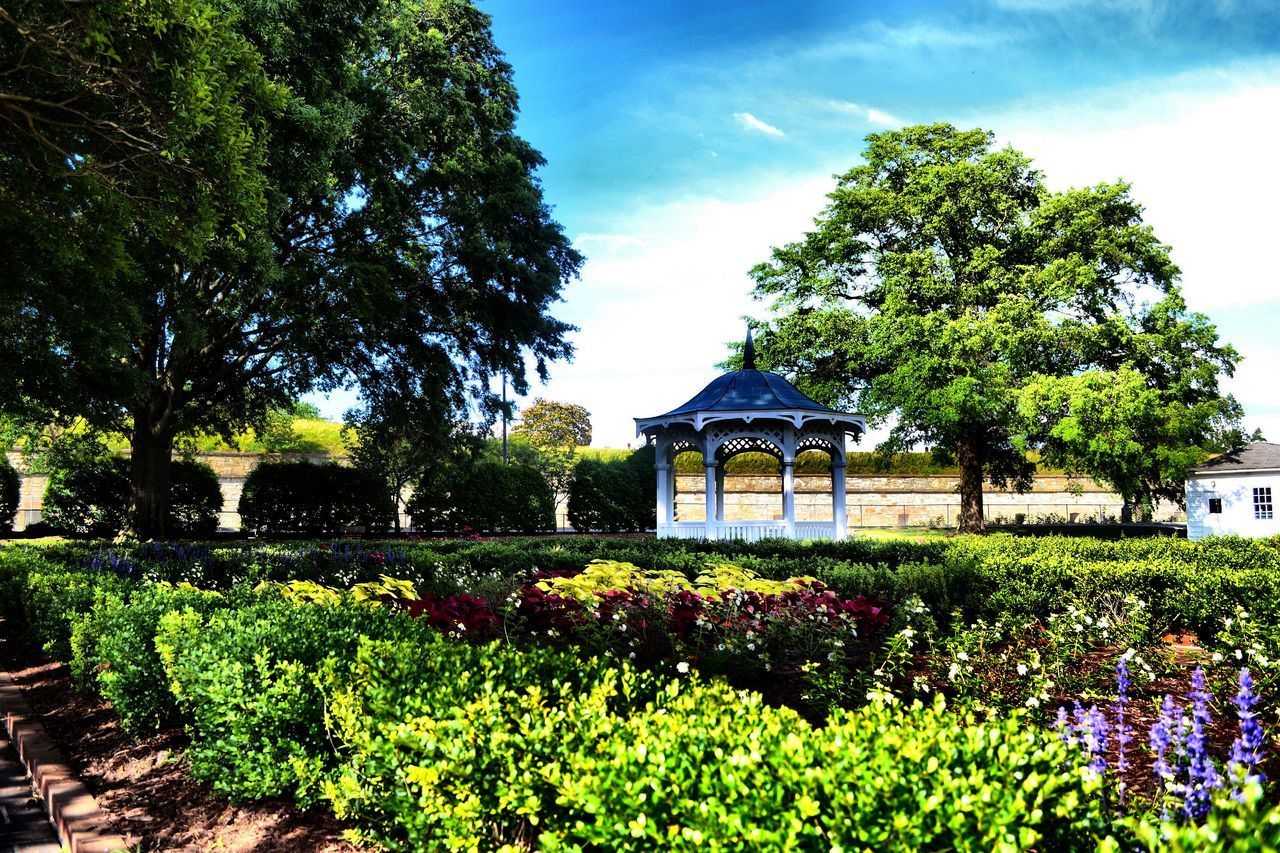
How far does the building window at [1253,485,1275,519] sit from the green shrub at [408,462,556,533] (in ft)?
77.9

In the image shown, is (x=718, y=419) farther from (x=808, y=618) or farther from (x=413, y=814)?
(x=413, y=814)

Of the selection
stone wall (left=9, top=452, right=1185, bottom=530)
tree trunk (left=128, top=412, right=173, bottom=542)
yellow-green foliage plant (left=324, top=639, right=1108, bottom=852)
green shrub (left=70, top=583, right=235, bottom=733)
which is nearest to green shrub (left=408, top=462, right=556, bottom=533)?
stone wall (left=9, top=452, right=1185, bottom=530)

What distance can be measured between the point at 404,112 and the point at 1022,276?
691 inches

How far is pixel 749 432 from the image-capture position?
1689cm

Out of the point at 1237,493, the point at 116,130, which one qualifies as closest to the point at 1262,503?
the point at 1237,493

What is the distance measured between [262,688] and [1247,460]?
3124cm

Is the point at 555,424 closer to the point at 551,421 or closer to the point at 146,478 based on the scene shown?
the point at 551,421

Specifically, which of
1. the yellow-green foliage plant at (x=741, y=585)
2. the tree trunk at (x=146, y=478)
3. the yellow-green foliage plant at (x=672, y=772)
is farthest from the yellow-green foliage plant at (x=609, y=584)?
the tree trunk at (x=146, y=478)

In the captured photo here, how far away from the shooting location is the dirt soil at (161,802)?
12.0ft

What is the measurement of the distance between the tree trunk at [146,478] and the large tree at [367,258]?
37 millimetres

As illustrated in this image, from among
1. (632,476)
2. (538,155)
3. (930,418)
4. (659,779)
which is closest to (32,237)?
(659,779)

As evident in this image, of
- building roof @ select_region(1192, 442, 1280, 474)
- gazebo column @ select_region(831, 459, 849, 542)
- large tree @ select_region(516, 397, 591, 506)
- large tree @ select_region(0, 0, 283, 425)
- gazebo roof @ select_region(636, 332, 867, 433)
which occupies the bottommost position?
gazebo column @ select_region(831, 459, 849, 542)

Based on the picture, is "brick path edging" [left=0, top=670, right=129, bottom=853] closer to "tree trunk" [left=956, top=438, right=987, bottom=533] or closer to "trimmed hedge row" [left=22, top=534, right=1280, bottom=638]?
"trimmed hedge row" [left=22, top=534, right=1280, bottom=638]

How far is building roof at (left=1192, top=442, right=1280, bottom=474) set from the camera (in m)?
25.5
